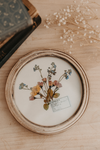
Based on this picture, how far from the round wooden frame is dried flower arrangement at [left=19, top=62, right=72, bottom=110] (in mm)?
62

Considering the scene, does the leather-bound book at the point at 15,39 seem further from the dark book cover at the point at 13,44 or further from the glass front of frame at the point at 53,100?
the glass front of frame at the point at 53,100

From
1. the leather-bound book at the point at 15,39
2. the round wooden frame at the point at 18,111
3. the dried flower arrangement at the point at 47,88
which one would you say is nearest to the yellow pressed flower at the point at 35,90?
the dried flower arrangement at the point at 47,88

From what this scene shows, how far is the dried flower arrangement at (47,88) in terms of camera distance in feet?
2.49

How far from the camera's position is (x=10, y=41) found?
70cm

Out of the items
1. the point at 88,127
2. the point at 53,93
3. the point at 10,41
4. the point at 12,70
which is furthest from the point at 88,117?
the point at 10,41

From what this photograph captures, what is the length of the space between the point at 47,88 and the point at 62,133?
295mm

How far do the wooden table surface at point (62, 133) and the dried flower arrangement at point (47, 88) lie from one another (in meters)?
0.14

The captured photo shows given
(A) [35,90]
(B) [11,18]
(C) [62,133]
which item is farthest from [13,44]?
(C) [62,133]

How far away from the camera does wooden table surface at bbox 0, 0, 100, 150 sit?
2.49 feet

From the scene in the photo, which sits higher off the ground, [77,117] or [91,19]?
[91,19]

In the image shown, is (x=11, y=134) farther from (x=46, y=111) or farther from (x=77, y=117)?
(x=77, y=117)

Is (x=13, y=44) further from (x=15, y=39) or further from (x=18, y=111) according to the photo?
(x=18, y=111)

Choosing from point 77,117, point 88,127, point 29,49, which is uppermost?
point 29,49

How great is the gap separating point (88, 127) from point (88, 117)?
0.06m
